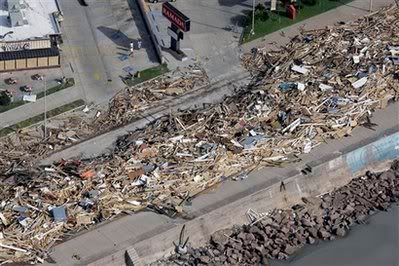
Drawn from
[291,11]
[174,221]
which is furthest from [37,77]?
[291,11]

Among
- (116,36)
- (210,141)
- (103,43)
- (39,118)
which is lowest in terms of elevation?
Result: (210,141)

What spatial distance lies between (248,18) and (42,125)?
1840cm

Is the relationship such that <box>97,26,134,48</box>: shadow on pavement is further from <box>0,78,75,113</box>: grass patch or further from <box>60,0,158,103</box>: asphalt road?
<box>0,78,75,113</box>: grass patch

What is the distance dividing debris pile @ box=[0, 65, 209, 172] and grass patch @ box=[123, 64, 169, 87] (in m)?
0.41

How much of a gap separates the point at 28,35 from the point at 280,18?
722 inches

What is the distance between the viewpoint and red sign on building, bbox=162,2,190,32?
6700 cm

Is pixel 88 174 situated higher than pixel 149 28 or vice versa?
pixel 149 28

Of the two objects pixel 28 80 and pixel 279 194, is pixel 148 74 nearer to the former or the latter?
pixel 28 80

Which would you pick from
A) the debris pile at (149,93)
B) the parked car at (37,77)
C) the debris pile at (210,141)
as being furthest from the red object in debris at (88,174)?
the parked car at (37,77)

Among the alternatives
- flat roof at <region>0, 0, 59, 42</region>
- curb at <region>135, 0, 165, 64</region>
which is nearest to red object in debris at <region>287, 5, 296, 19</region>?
curb at <region>135, 0, 165, 64</region>

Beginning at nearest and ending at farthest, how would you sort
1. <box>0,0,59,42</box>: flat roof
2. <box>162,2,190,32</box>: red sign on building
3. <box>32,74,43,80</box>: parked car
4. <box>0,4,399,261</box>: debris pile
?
1. <box>0,4,399,261</box>: debris pile
2. <box>32,74,43,80</box>: parked car
3. <box>162,2,190,32</box>: red sign on building
4. <box>0,0,59,42</box>: flat roof

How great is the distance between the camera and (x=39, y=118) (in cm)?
6309

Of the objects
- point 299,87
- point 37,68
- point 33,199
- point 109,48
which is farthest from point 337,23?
point 33,199

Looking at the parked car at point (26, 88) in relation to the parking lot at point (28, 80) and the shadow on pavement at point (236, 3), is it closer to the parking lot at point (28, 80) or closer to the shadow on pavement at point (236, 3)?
the parking lot at point (28, 80)
